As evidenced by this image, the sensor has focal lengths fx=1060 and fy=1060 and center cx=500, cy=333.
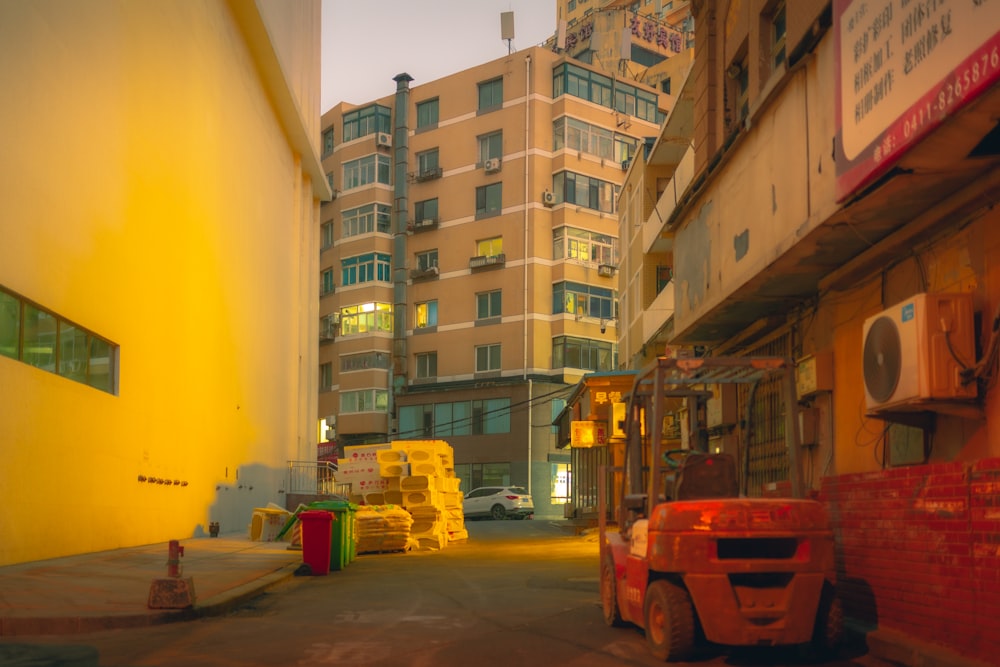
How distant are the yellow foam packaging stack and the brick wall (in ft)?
53.3

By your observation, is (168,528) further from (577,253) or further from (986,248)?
(577,253)

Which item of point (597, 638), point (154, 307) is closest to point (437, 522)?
point (154, 307)

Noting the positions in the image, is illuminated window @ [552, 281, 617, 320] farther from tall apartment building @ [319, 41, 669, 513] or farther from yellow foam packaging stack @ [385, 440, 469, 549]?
yellow foam packaging stack @ [385, 440, 469, 549]

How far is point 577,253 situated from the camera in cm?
5612

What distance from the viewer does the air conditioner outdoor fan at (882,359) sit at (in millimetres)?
9430

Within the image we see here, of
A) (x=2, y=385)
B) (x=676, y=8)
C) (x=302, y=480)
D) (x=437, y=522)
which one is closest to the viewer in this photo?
(x=2, y=385)

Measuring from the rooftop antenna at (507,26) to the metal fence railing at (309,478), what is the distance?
29324mm

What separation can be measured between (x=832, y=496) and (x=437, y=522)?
16.3 m

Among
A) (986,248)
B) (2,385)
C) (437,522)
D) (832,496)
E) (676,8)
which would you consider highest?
(676,8)

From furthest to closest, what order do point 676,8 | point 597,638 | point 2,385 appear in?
point 676,8, point 2,385, point 597,638

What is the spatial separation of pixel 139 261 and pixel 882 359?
51.1 feet

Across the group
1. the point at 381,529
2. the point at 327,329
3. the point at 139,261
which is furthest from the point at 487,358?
the point at 139,261

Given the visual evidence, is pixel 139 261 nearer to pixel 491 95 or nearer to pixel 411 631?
pixel 411 631

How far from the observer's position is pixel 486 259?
56.1 meters
